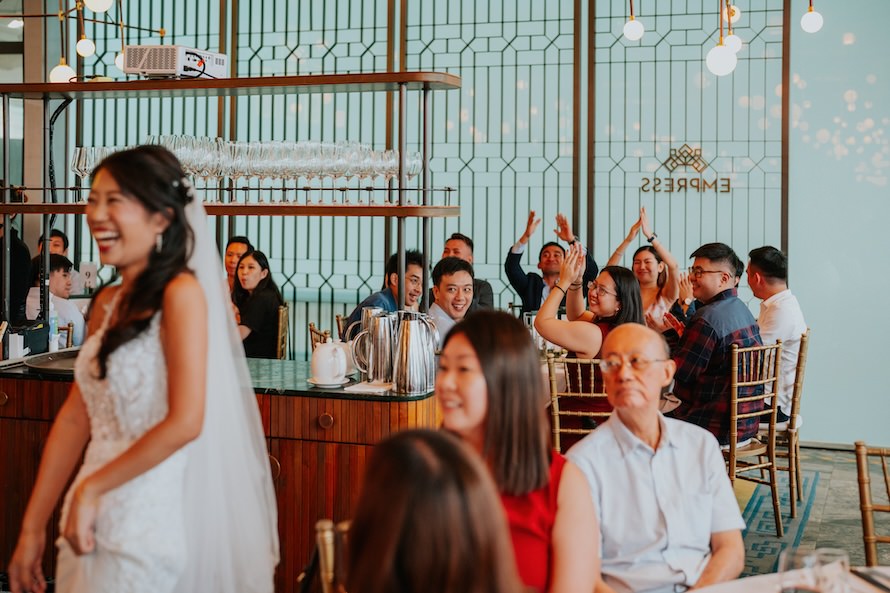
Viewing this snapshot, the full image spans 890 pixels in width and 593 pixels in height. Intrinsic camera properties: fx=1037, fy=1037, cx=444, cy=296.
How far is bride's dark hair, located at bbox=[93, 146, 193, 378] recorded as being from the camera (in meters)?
2.27

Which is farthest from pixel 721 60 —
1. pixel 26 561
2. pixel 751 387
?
pixel 26 561

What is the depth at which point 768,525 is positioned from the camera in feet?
17.5

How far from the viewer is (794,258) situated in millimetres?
6992

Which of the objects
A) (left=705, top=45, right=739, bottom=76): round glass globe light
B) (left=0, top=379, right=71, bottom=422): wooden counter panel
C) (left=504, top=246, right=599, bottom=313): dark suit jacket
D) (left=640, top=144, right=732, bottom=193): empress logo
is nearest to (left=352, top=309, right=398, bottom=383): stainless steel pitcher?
(left=0, top=379, right=71, bottom=422): wooden counter panel

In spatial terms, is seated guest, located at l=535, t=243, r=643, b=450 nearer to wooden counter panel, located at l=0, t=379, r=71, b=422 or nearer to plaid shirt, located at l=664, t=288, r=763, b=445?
plaid shirt, located at l=664, t=288, r=763, b=445

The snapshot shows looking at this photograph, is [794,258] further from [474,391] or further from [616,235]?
[474,391]

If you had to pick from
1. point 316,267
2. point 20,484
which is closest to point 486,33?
point 316,267

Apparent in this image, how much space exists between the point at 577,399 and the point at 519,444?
2.89m

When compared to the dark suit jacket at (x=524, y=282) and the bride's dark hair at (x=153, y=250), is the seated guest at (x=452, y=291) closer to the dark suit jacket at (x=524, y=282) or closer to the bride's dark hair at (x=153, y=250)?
the dark suit jacket at (x=524, y=282)

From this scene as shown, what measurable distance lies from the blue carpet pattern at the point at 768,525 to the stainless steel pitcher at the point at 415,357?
1.78m

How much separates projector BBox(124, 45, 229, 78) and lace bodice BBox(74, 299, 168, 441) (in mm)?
2247

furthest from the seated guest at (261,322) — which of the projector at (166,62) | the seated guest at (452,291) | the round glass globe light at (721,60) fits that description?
the round glass globe light at (721,60)

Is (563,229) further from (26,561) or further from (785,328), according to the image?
(26,561)

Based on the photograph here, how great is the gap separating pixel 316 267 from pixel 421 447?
6780 mm
